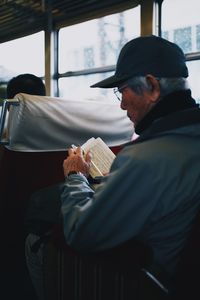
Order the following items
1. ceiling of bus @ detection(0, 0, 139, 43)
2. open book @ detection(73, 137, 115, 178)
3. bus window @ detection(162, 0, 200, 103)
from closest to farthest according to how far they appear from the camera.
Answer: open book @ detection(73, 137, 115, 178), bus window @ detection(162, 0, 200, 103), ceiling of bus @ detection(0, 0, 139, 43)

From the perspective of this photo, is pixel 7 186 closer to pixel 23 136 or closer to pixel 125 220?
pixel 23 136

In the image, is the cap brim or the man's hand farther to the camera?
the man's hand

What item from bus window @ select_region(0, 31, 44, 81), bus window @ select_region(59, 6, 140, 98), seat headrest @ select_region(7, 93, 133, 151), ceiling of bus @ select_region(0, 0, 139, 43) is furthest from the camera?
bus window @ select_region(0, 31, 44, 81)

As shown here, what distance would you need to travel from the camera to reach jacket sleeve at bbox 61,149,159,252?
108cm

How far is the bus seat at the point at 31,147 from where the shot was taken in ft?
6.62

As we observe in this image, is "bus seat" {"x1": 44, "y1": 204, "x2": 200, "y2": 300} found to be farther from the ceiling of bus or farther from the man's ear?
the ceiling of bus

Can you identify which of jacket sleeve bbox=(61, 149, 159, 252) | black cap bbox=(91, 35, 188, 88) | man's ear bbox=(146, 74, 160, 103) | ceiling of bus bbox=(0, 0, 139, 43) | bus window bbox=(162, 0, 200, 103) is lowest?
jacket sleeve bbox=(61, 149, 159, 252)

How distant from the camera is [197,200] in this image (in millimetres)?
1197

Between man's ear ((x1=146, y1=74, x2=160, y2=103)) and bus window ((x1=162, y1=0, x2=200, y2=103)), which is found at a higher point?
bus window ((x1=162, y1=0, x2=200, y2=103))

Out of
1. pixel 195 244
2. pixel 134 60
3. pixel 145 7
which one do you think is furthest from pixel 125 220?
pixel 145 7

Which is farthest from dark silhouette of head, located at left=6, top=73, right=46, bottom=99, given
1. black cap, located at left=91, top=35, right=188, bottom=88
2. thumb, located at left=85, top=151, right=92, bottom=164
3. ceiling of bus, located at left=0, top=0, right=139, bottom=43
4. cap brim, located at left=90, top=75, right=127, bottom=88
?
ceiling of bus, located at left=0, top=0, right=139, bottom=43

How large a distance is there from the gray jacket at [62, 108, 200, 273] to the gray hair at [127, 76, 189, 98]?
0.11 meters

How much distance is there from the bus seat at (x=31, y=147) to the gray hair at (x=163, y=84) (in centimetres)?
84

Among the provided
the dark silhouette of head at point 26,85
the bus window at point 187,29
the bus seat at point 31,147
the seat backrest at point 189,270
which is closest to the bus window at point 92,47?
the bus window at point 187,29
